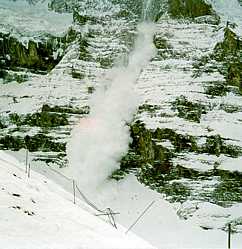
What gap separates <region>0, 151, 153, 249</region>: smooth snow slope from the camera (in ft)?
24.1

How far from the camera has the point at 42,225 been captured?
27.4 feet

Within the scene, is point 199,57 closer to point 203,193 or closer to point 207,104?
point 207,104

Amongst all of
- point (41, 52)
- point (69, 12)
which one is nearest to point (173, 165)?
point (41, 52)

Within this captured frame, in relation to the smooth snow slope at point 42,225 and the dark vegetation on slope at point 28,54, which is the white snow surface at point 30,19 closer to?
the dark vegetation on slope at point 28,54

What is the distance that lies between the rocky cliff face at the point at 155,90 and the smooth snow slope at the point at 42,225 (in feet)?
76.7

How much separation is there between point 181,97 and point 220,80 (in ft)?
13.4

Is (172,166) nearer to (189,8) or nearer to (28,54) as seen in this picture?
(189,8)

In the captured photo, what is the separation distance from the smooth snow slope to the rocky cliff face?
23374 millimetres

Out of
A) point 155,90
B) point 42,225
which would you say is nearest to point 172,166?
point 155,90

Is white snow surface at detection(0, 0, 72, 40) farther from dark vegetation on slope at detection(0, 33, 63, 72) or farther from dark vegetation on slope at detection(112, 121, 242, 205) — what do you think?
dark vegetation on slope at detection(112, 121, 242, 205)

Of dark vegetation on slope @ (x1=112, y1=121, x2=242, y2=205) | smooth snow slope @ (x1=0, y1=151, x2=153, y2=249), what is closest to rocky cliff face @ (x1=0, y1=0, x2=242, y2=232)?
dark vegetation on slope @ (x1=112, y1=121, x2=242, y2=205)

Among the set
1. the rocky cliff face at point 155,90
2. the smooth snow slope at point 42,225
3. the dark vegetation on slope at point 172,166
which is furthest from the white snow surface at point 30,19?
the smooth snow slope at point 42,225

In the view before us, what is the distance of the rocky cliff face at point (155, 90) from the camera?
1481 inches

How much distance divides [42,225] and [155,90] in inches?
1326
